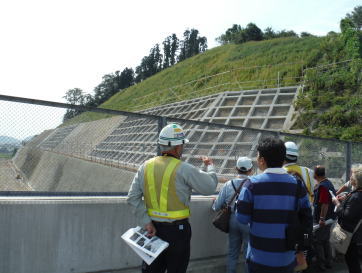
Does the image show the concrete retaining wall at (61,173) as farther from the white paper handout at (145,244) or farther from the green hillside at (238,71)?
the green hillside at (238,71)

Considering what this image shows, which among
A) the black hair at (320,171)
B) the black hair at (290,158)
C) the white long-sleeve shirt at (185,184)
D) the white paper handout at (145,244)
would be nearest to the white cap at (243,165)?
the black hair at (290,158)

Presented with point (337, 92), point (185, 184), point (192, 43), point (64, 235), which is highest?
point (192, 43)

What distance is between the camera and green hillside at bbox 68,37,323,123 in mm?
27656

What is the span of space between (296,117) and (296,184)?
17.6 m

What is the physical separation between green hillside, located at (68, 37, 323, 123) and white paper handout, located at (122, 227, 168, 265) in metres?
22.9

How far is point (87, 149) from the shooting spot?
18.2ft

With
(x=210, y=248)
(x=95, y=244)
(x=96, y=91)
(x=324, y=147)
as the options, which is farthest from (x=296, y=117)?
(x=96, y=91)

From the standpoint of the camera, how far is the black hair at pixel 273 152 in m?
3.36

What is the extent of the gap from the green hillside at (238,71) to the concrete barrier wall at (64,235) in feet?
72.3

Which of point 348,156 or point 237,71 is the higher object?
point 237,71

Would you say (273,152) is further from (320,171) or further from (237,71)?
(237,71)

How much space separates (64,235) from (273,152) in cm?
269

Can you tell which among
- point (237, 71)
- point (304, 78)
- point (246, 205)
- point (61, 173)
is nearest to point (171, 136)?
point (246, 205)

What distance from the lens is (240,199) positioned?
337 cm
